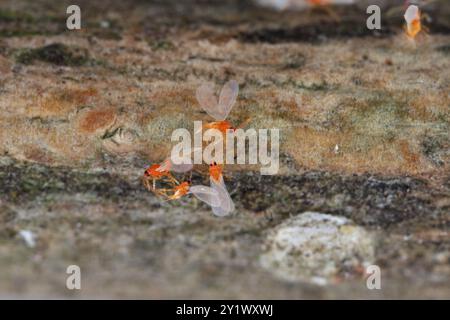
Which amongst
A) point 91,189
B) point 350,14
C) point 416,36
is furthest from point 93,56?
point 416,36

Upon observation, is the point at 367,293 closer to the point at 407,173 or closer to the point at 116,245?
the point at 407,173

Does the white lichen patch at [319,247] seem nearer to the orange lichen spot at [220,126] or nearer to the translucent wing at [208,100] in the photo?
the orange lichen spot at [220,126]

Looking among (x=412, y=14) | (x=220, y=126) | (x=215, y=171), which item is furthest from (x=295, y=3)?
(x=215, y=171)

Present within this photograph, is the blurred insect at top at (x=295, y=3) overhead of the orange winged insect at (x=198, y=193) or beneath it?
overhead

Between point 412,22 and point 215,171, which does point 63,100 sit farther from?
point 412,22

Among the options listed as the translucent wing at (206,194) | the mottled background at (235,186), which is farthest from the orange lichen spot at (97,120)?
the translucent wing at (206,194)

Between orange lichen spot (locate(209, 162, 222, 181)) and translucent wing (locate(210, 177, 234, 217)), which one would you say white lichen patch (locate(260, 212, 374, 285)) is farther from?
orange lichen spot (locate(209, 162, 222, 181))

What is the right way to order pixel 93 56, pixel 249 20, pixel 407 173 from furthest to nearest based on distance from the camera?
pixel 249 20
pixel 93 56
pixel 407 173
